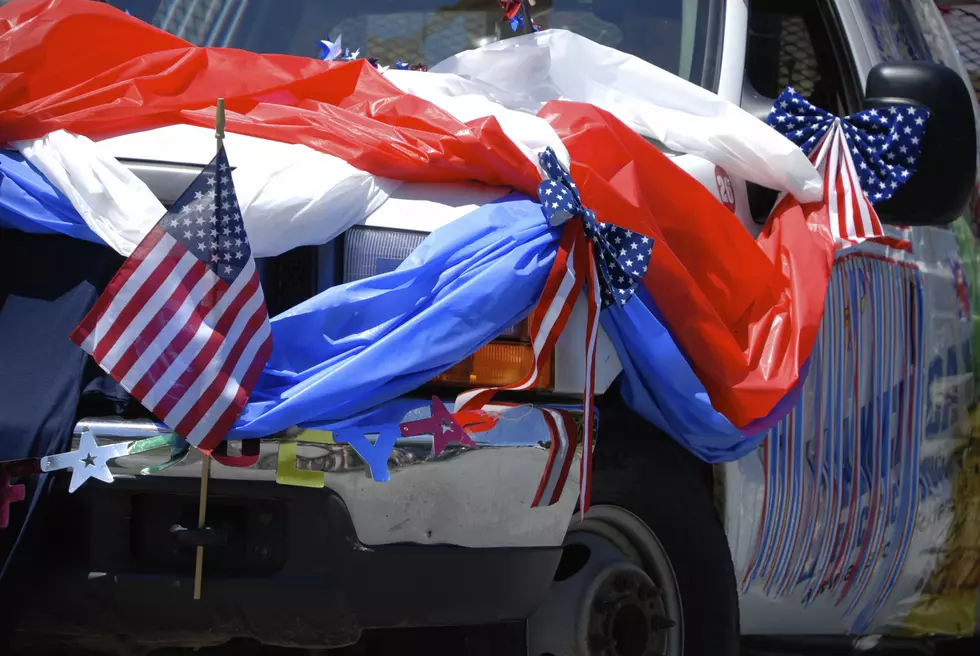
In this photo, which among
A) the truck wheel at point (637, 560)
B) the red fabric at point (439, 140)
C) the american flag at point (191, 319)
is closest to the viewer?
the american flag at point (191, 319)

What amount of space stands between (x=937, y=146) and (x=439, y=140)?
137 centimetres

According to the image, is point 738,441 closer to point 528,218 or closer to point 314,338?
point 528,218

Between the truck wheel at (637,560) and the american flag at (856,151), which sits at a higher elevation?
the american flag at (856,151)

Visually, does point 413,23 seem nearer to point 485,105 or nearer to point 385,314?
point 485,105

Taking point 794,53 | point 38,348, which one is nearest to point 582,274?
point 38,348

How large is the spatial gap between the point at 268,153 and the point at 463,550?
35.7 inches

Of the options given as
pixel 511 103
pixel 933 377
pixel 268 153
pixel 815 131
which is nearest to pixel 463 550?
pixel 268 153

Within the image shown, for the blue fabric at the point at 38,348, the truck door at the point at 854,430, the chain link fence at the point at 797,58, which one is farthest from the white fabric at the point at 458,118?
the chain link fence at the point at 797,58

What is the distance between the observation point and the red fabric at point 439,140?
2.80 metres

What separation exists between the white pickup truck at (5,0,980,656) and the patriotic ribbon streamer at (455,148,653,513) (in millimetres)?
51

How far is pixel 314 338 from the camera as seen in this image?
2553 mm

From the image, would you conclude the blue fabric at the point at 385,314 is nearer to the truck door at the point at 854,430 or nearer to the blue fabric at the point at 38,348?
the blue fabric at the point at 38,348

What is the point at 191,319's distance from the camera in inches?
97.4

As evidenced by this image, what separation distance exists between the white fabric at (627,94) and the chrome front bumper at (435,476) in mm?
978
